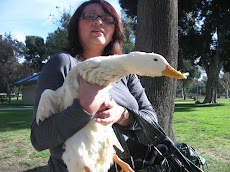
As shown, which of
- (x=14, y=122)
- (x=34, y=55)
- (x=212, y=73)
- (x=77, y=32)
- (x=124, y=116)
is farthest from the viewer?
(x=34, y=55)

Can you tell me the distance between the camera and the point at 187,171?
151cm

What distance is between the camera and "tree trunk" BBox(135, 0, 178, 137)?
3.10 meters

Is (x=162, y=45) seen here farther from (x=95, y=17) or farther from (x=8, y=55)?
(x=8, y=55)

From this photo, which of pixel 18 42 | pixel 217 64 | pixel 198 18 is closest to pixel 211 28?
pixel 198 18

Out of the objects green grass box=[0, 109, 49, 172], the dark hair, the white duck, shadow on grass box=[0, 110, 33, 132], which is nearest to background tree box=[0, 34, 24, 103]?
shadow on grass box=[0, 110, 33, 132]

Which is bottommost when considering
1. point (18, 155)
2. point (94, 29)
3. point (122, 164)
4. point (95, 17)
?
point (18, 155)

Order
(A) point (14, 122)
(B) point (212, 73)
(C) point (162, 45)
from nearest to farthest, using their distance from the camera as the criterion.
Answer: (C) point (162, 45) < (A) point (14, 122) < (B) point (212, 73)

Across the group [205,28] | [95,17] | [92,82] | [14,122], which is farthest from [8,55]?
[92,82]

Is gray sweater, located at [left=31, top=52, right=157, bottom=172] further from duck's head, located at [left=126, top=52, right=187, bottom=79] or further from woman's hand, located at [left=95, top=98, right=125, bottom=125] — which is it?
duck's head, located at [left=126, top=52, right=187, bottom=79]

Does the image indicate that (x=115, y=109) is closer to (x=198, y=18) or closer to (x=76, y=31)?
(x=76, y=31)

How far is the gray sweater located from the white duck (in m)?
0.09

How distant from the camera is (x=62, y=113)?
1.21 m

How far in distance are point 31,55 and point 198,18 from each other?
105ft

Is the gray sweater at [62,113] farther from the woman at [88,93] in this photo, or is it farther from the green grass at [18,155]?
the green grass at [18,155]
